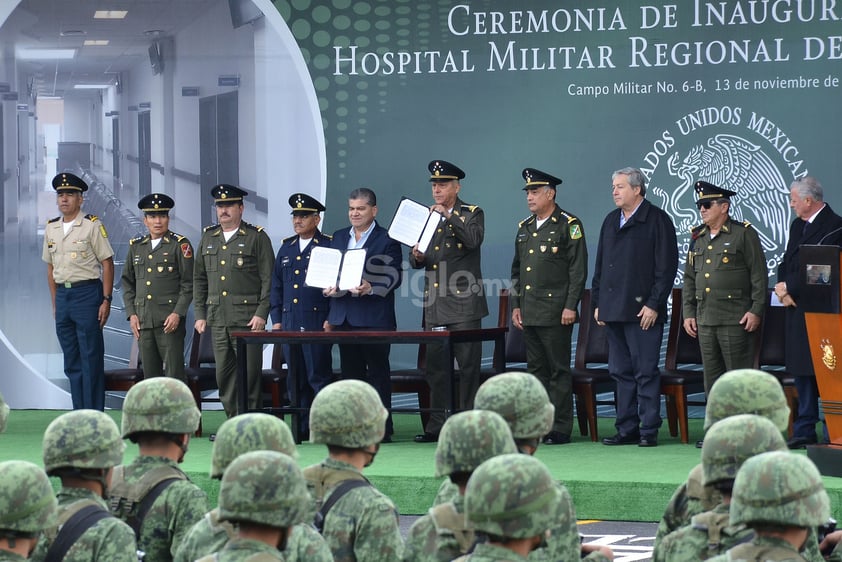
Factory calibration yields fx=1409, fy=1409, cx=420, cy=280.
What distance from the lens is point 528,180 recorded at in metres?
7.77

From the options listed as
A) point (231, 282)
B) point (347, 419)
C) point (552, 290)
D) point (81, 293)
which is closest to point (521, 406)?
point (347, 419)

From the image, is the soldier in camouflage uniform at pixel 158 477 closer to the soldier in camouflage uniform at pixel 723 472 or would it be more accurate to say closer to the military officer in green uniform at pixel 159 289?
the soldier in camouflage uniform at pixel 723 472

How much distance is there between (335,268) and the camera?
7531mm

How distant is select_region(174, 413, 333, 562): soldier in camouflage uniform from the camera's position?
2.80 metres

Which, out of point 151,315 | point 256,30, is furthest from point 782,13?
point 151,315

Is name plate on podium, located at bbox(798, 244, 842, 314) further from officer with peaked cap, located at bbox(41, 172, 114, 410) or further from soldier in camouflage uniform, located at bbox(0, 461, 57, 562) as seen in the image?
officer with peaked cap, located at bbox(41, 172, 114, 410)

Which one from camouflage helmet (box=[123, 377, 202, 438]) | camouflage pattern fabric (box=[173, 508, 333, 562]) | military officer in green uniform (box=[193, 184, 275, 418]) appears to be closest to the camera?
camouflage pattern fabric (box=[173, 508, 333, 562])

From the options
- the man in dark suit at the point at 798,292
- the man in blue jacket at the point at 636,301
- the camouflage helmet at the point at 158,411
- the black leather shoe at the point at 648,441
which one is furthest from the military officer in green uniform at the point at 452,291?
the camouflage helmet at the point at 158,411

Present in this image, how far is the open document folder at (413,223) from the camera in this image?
24.3ft

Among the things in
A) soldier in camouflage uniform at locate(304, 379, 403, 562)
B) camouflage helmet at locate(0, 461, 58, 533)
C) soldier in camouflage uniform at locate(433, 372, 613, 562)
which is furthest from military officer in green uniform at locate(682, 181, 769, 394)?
camouflage helmet at locate(0, 461, 58, 533)

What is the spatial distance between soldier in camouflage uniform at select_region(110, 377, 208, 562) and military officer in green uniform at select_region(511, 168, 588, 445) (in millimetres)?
4311

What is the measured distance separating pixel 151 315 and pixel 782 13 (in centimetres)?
427

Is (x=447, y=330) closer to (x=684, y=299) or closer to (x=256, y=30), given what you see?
(x=684, y=299)

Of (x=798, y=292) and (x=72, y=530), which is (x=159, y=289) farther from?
(x=72, y=530)
